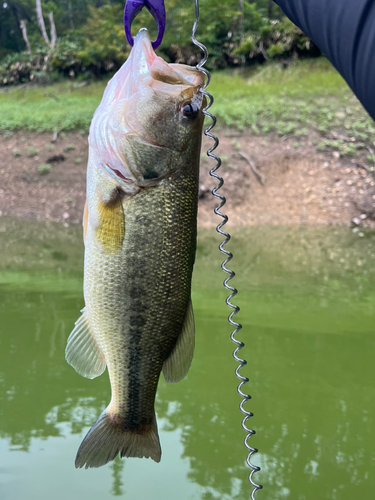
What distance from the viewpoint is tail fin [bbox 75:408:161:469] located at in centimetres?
144

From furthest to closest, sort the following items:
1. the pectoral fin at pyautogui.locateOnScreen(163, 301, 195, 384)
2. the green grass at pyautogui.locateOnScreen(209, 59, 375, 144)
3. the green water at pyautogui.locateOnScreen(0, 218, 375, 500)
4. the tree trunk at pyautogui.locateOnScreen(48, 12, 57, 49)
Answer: the tree trunk at pyautogui.locateOnScreen(48, 12, 57, 49) → the green grass at pyautogui.locateOnScreen(209, 59, 375, 144) → the green water at pyautogui.locateOnScreen(0, 218, 375, 500) → the pectoral fin at pyautogui.locateOnScreen(163, 301, 195, 384)

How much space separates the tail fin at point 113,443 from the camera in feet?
4.71

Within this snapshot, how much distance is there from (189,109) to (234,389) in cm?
290

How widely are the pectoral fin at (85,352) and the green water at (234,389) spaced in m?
1.70

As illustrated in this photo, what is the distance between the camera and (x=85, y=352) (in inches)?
61.4

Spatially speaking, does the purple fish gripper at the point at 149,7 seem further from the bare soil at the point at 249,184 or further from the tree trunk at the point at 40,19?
the tree trunk at the point at 40,19

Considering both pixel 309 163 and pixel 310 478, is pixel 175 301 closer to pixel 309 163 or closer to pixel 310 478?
pixel 310 478

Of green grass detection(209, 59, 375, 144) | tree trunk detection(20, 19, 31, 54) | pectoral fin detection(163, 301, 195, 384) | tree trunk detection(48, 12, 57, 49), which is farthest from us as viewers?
tree trunk detection(20, 19, 31, 54)

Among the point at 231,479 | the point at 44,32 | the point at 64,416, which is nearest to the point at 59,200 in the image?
the point at 64,416

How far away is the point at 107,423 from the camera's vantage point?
1518mm

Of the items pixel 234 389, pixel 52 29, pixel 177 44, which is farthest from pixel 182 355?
pixel 52 29

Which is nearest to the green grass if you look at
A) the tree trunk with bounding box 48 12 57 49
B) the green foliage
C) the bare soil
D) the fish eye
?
the bare soil

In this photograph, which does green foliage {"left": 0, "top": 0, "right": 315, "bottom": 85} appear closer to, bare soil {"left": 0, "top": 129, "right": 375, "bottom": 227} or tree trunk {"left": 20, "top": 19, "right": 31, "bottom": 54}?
tree trunk {"left": 20, "top": 19, "right": 31, "bottom": 54}

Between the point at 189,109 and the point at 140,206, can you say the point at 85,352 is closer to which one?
the point at 140,206
